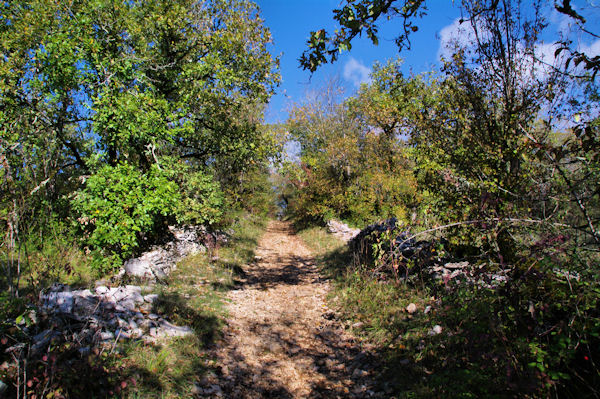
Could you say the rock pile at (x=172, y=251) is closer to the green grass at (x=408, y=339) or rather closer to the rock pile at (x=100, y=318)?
the rock pile at (x=100, y=318)

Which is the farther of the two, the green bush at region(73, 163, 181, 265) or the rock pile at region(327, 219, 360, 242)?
the rock pile at region(327, 219, 360, 242)

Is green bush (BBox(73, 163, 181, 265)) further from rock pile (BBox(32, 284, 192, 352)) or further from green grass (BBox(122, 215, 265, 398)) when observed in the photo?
rock pile (BBox(32, 284, 192, 352))

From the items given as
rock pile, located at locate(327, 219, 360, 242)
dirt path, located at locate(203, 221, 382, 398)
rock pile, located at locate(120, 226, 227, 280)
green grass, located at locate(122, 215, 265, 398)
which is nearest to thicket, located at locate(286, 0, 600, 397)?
dirt path, located at locate(203, 221, 382, 398)

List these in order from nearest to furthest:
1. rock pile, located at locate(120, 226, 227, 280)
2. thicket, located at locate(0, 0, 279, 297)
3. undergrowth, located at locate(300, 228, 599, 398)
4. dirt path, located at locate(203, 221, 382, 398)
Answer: undergrowth, located at locate(300, 228, 599, 398) → dirt path, located at locate(203, 221, 382, 398) → thicket, located at locate(0, 0, 279, 297) → rock pile, located at locate(120, 226, 227, 280)

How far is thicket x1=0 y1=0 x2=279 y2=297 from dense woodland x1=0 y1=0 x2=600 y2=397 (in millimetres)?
56

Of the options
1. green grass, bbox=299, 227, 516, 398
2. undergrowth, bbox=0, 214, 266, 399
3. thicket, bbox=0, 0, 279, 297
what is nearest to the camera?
undergrowth, bbox=0, 214, 266, 399

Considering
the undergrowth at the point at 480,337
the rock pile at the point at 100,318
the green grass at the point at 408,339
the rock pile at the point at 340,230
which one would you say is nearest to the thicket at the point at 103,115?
the rock pile at the point at 100,318

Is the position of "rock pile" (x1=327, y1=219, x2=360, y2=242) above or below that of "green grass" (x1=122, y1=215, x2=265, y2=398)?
above

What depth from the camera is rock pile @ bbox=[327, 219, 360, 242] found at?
1678 centimetres

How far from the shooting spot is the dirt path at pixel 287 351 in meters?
4.36

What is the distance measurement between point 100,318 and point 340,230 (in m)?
14.5

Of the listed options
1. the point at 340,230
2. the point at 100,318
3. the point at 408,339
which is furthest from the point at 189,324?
the point at 340,230

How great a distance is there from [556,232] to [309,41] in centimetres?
317

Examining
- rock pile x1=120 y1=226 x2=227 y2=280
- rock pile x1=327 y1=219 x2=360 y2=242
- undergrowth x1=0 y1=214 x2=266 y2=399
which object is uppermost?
rock pile x1=327 y1=219 x2=360 y2=242
